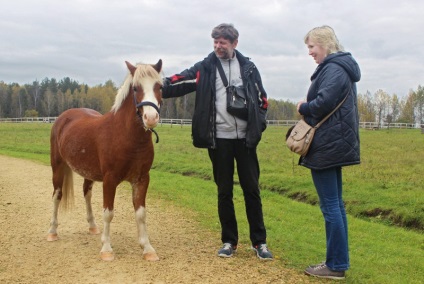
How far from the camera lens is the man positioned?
17.9ft

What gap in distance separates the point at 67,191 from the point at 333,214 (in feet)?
14.4

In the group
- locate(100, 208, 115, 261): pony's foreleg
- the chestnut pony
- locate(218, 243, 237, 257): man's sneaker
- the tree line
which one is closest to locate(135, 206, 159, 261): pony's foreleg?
the chestnut pony

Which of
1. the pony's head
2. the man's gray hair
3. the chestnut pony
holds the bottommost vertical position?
the chestnut pony

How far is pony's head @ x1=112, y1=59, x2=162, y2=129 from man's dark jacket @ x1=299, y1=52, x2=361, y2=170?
172 cm

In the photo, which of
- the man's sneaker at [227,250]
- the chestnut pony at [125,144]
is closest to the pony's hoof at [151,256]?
the chestnut pony at [125,144]

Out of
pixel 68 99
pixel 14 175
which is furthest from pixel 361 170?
pixel 68 99

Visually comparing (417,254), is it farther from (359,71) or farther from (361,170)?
(361,170)

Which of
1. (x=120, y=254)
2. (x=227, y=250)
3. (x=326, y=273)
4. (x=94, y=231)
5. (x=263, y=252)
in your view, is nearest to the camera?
(x=326, y=273)

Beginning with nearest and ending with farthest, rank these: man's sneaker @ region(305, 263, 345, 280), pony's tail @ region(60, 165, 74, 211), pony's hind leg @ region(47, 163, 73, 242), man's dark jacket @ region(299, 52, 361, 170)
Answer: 1. man's dark jacket @ region(299, 52, 361, 170)
2. man's sneaker @ region(305, 263, 345, 280)
3. pony's hind leg @ region(47, 163, 73, 242)
4. pony's tail @ region(60, 165, 74, 211)

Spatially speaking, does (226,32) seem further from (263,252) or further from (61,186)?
(61,186)

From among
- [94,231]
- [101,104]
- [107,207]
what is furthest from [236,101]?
[101,104]

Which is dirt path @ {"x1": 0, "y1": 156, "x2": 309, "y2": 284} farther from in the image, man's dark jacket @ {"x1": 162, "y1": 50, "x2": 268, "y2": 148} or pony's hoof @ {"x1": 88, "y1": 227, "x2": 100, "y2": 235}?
man's dark jacket @ {"x1": 162, "y1": 50, "x2": 268, "y2": 148}

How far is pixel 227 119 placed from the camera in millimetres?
5512

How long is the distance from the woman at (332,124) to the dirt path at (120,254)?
727 millimetres
